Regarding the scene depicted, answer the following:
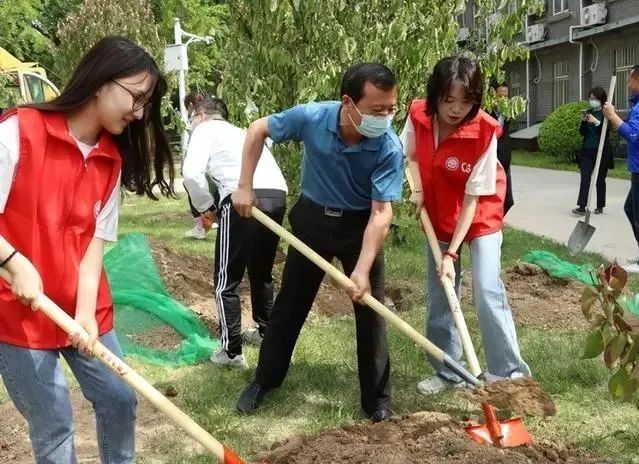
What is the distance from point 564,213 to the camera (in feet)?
35.6

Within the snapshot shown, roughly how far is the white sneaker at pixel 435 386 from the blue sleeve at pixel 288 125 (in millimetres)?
1454

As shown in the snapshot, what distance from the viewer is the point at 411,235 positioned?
8.45 m

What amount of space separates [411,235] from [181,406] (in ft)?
15.9

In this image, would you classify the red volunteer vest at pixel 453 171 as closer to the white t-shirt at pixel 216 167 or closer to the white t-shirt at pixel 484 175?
the white t-shirt at pixel 484 175

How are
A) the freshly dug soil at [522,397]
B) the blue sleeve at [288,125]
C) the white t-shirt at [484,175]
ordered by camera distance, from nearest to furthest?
the freshly dug soil at [522,397], the blue sleeve at [288,125], the white t-shirt at [484,175]

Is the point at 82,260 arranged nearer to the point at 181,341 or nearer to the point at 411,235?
the point at 181,341

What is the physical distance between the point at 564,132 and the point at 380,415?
16.3m

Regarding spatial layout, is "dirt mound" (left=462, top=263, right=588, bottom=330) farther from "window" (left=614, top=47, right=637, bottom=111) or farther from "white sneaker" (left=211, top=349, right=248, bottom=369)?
"window" (left=614, top=47, right=637, bottom=111)

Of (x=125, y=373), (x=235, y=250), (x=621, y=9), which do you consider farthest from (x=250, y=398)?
(x=621, y=9)

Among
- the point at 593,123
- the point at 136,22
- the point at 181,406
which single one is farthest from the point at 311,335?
the point at 136,22

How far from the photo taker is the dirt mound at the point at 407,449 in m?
3.05

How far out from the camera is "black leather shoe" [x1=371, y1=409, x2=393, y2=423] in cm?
369

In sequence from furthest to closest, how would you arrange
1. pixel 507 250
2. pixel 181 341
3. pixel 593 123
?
pixel 593 123, pixel 507 250, pixel 181 341

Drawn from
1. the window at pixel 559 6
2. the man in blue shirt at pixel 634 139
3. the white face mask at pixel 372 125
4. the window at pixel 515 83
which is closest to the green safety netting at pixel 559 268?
the man in blue shirt at pixel 634 139
